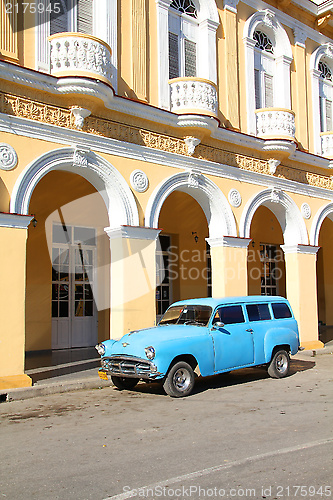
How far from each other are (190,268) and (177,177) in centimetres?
521

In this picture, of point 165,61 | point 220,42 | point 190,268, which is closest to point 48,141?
point 165,61

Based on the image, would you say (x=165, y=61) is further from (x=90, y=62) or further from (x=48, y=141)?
(x=48, y=141)

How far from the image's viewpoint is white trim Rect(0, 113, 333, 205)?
9.87m

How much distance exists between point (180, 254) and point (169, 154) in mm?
5181

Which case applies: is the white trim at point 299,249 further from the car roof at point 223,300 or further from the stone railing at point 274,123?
the car roof at point 223,300

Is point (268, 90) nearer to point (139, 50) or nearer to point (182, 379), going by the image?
point (139, 50)

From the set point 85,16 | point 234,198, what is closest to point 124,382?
point 234,198

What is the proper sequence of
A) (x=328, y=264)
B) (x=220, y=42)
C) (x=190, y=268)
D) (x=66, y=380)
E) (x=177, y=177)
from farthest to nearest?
(x=328, y=264) → (x=190, y=268) → (x=220, y=42) → (x=177, y=177) → (x=66, y=380)

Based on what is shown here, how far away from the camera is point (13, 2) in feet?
33.0

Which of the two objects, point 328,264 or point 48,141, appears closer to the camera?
point 48,141

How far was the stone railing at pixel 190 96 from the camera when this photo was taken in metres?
12.3


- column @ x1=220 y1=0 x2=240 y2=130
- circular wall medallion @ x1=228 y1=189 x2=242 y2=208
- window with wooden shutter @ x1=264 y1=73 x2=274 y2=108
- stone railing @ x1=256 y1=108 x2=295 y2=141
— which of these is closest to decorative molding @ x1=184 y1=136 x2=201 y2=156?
circular wall medallion @ x1=228 y1=189 x2=242 y2=208

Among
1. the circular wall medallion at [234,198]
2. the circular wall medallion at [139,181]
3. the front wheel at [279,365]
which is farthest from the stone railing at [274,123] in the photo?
the front wheel at [279,365]

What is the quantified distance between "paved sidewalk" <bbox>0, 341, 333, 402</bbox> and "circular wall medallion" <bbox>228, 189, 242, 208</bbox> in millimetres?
5468
